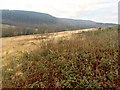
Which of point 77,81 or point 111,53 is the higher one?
point 111,53

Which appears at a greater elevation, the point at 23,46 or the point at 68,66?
the point at 23,46

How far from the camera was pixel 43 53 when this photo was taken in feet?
38.7

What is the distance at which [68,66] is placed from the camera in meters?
10.2

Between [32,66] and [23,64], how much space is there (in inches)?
25.3

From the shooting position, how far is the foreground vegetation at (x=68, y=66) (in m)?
9.34

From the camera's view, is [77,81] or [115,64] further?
[115,64]

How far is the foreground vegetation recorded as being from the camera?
368 inches

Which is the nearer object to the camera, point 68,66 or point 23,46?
point 68,66

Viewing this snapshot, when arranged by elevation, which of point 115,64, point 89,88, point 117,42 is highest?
point 117,42

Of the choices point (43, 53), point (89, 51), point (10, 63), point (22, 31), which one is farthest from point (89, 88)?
point (22, 31)

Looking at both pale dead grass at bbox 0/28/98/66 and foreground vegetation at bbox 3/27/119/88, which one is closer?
foreground vegetation at bbox 3/27/119/88

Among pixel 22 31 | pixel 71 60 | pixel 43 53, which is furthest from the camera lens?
pixel 22 31

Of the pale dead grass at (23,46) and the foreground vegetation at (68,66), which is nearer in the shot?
the foreground vegetation at (68,66)

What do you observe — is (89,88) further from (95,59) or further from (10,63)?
(10,63)
